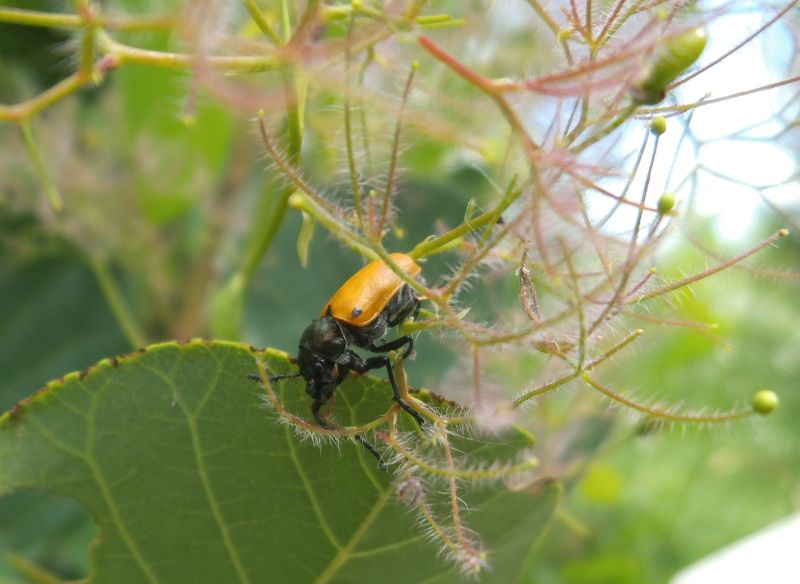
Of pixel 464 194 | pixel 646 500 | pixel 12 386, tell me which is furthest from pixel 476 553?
pixel 646 500

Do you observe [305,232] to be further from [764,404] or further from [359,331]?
[764,404]

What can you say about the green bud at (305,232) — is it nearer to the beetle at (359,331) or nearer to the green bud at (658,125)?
the beetle at (359,331)

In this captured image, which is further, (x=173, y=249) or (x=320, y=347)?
(x=173, y=249)

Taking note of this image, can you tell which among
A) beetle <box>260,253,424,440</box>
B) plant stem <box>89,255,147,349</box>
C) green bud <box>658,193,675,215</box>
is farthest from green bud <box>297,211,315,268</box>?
plant stem <box>89,255,147,349</box>

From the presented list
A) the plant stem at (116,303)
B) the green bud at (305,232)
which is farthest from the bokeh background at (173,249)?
the green bud at (305,232)

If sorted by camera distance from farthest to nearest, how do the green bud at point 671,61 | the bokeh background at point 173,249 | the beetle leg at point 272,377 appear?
the bokeh background at point 173,249 < the beetle leg at point 272,377 < the green bud at point 671,61

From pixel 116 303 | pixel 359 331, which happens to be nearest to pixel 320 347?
pixel 359 331
